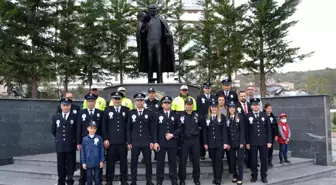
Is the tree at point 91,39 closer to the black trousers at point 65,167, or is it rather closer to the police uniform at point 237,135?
the black trousers at point 65,167

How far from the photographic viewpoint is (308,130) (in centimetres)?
1012

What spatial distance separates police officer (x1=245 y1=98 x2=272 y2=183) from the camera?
689 centimetres

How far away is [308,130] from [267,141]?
12.4ft

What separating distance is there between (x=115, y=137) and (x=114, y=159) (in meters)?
0.41

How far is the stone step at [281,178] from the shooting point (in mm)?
6887

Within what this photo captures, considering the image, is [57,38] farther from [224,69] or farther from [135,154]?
[135,154]

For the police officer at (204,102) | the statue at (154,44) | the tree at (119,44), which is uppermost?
the tree at (119,44)

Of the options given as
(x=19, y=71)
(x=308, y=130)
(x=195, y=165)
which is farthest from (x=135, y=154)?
(x=19, y=71)

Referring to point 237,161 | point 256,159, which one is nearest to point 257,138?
point 256,159

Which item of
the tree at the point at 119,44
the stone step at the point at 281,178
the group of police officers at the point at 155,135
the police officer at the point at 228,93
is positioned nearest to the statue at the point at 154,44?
the police officer at the point at 228,93

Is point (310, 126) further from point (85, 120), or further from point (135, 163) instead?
point (85, 120)

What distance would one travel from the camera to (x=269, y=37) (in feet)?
74.2

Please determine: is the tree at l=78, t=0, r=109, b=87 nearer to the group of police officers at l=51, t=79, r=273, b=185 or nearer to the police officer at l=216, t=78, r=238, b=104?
the police officer at l=216, t=78, r=238, b=104

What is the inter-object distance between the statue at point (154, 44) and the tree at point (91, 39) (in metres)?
14.5
